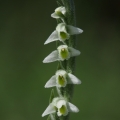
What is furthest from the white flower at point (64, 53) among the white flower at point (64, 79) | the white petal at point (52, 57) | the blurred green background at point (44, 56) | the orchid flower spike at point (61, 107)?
the blurred green background at point (44, 56)

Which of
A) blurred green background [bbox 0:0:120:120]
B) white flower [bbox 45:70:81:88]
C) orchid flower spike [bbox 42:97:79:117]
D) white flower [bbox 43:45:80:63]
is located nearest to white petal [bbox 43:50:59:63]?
white flower [bbox 43:45:80:63]

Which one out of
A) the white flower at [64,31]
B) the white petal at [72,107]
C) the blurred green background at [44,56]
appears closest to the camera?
the white flower at [64,31]

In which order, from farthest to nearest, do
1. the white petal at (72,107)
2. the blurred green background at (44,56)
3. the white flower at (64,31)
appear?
the blurred green background at (44,56) → the white petal at (72,107) → the white flower at (64,31)

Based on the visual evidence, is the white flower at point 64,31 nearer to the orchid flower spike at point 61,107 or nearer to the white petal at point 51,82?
the white petal at point 51,82

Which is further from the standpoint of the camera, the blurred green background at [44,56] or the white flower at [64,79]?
the blurred green background at [44,56]
